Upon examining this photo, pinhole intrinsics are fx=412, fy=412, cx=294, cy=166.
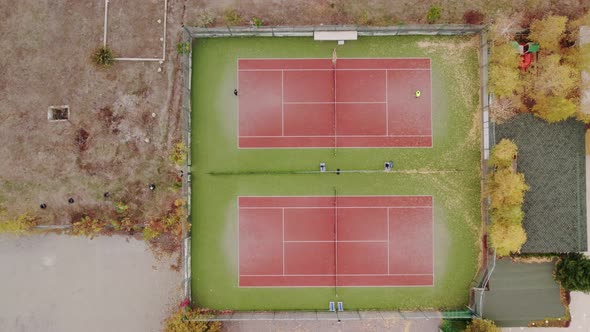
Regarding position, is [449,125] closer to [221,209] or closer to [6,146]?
[221,209]

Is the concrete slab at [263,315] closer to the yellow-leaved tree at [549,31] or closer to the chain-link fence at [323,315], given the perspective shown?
the chain-link fence at [323,315]

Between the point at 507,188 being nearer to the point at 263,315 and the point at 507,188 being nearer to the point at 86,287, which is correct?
the point at 263,315

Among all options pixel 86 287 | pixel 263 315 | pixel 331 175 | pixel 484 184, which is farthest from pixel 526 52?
pixel 86 287

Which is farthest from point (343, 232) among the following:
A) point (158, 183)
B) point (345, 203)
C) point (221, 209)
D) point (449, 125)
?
point (158, 183)

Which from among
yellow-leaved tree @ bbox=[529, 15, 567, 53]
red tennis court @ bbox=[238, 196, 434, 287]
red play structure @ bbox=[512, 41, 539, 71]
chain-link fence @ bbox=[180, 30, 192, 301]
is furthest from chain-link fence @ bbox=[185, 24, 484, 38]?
red tennis court @ bbox=[238, 196, 434, 287]

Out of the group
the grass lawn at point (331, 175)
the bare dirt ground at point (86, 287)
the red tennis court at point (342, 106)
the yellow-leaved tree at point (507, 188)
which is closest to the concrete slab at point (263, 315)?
the grass lawn at point (331, 175)

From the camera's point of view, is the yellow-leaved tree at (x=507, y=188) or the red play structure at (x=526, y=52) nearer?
the yellow-leaved tree at (x=507, y=188)
